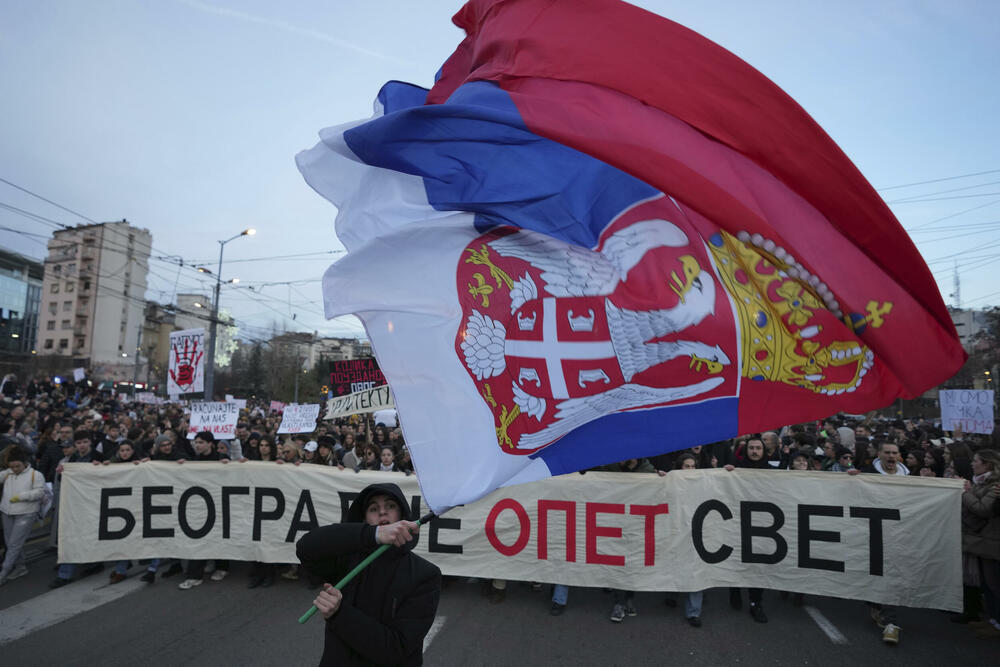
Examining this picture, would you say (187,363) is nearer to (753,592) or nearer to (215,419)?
(215,419)

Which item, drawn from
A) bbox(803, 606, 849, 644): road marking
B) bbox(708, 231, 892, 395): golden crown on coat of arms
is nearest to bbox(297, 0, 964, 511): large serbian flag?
bbox(708, 231, 892, 395): golden crown on coat of arms

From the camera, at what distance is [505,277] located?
3.37 meters

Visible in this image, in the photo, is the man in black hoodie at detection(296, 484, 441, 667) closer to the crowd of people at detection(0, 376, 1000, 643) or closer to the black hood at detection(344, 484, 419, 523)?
the black hood at detection(344, 484, 419, 523)

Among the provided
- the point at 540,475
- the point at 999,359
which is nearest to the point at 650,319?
the point at 540,475

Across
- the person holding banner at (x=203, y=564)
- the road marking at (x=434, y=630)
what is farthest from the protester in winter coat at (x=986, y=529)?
the person holding banner at (x=203, y=564)

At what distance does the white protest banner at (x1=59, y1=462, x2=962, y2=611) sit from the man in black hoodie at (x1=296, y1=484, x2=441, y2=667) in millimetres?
4092

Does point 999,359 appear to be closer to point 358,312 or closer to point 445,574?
point 445,574

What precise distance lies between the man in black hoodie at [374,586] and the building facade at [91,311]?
75.4 m

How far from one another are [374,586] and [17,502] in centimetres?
683

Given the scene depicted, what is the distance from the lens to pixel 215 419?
1242 centimetres

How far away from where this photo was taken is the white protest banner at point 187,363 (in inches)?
506

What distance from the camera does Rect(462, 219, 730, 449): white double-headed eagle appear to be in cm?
327

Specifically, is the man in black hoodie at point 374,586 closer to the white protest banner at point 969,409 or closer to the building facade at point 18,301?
the white protest banner at point 969,409

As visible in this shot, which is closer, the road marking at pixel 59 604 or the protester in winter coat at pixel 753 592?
the road marking at pixel 59 604
